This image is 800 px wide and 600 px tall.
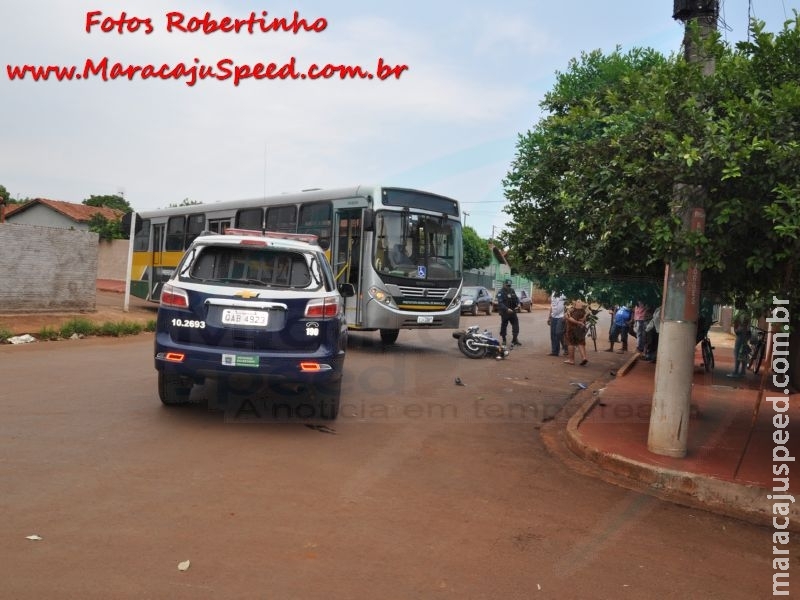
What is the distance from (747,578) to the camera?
13.1 feet

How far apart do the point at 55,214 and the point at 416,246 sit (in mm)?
36000

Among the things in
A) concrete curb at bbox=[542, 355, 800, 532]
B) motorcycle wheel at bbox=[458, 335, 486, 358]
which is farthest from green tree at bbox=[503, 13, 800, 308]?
motorcycle wheel at bbox=[458, 335, 486, 358]

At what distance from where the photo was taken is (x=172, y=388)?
290 inches

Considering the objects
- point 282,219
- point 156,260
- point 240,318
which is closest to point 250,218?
point 282,219

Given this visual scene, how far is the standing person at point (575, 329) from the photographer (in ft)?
47.5

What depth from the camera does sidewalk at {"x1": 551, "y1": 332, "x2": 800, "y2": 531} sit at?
5.41 meters

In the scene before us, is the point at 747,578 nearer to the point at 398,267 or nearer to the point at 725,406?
the point at 725,406

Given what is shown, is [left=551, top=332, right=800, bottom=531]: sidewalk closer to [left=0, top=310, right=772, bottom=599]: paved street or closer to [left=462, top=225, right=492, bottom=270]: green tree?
A: [left=0, top=310, right=772, bottom=599]: paved street

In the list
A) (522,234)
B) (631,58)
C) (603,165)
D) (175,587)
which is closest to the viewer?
(175,587)

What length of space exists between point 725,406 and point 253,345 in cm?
693

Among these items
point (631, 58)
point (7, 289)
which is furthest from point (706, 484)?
point (7, 289)

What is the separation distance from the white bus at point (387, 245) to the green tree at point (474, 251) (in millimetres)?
36866

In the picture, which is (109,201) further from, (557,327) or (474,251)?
(557,327)

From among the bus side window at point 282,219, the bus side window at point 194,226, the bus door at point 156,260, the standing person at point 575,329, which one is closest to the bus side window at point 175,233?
the bus side window at point 194,226
